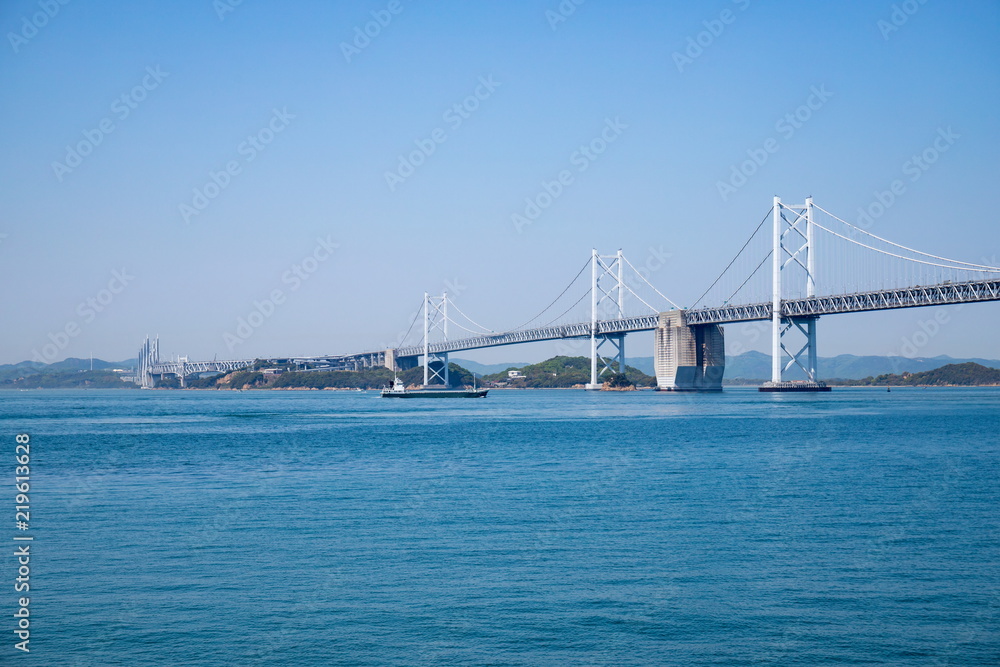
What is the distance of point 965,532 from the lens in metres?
12.6

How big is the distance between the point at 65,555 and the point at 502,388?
141 m

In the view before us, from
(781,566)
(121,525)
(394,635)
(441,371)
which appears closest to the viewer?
(394,635)

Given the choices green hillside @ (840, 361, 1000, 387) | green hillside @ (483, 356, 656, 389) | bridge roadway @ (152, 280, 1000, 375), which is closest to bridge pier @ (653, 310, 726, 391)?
bridge roadway @ (152, 280, 1000, 375)

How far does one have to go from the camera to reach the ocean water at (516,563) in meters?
8.18

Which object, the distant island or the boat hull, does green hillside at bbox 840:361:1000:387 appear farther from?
the boat hull

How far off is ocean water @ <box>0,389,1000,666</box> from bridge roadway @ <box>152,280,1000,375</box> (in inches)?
1420

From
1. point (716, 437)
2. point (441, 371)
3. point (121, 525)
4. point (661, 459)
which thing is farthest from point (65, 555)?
point (441, 371)

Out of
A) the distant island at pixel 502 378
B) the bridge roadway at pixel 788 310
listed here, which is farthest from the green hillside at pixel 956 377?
the bridge roadway at pixel 788 310

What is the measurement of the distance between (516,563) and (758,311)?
64.5 meters

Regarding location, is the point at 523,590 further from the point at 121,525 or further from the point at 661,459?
the point at 661,459

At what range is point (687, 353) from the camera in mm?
79562

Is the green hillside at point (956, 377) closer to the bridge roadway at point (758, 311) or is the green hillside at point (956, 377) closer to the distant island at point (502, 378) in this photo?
the distant island at point (502, 378)

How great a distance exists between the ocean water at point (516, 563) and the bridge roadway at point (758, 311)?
1420 inches

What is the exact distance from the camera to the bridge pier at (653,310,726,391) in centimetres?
7919
